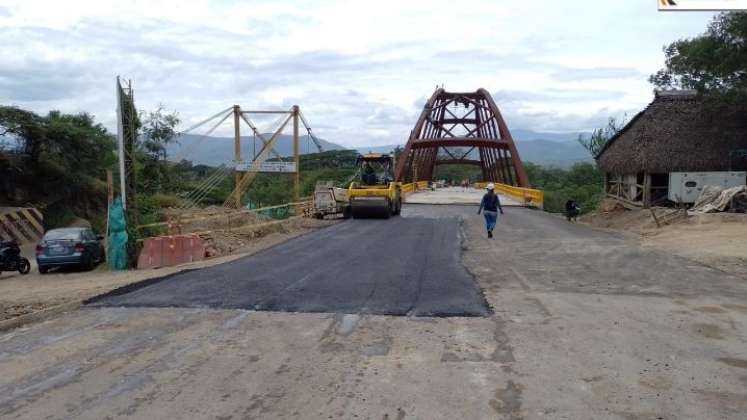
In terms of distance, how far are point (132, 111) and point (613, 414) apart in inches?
558

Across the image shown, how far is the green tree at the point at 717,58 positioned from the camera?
22.4 metres

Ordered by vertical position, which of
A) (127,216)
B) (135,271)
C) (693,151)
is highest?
(693,151)

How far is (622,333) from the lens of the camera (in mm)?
6840

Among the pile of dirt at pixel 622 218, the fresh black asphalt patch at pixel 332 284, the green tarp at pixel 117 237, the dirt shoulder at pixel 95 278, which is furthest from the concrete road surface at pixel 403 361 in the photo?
the pile of dirt at pixel 622 218

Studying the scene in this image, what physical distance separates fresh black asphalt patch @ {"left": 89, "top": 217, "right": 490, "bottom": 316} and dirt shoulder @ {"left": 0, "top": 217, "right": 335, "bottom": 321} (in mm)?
925

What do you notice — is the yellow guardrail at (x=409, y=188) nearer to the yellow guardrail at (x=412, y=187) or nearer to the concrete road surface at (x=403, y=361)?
the yellow guardrail at (x=412, y=187)

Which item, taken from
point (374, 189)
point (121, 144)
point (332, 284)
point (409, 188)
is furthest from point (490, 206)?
point (409, 188)

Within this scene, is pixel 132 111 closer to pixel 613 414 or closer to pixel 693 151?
pixel 613 414

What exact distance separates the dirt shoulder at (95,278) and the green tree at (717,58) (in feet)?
52.4

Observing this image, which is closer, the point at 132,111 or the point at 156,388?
the point at 156,388

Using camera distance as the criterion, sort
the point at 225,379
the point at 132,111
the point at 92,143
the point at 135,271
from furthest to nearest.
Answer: the point at 92,143 → the point at 132,111 → the point at 135,271 → the point at 225,379

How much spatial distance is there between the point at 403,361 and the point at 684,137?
25139mm

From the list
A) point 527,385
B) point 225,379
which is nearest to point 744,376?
point 527,385

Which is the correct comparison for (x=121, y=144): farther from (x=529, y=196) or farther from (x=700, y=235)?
(x=529, y=196)
